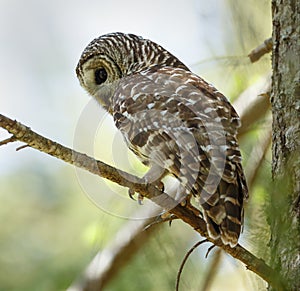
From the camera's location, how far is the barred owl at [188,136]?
93.5 inches

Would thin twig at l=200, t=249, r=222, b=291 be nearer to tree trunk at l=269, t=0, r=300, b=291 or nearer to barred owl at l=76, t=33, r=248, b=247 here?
barred owl at l=76, t=33, r=248, b=247

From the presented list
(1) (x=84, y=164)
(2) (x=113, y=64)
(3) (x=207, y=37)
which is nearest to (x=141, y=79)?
(3) (x=207, y=37)

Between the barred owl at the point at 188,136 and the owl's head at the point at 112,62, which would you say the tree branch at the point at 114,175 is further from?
the owl's head at the point at 112,62

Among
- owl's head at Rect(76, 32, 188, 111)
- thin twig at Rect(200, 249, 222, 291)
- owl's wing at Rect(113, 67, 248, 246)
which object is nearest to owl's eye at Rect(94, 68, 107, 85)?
owl's head at Rect(76, 32, 188, 111)

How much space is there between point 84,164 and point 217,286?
1.43 metres

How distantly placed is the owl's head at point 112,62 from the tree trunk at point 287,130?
1.39m

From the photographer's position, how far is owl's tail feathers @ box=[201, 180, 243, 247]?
2.28 m

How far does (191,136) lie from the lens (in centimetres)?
261

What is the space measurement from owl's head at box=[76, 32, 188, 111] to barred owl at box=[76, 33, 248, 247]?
0.31 feet

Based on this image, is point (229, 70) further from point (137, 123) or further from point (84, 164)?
point (84, 164)

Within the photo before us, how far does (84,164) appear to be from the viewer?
7.05 ft

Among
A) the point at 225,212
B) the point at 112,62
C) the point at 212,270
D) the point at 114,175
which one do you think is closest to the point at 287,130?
the point at 225,212

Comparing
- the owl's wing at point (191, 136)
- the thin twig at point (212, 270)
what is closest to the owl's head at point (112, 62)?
the owl's wing at point (191, 136)

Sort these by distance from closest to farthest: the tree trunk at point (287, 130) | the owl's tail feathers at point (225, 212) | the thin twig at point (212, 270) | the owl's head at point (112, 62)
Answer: the tree trunk at point (287, 130)
the owl's tail feathers at point (225, 212)
the thin twig at point (212, 270)
the owl's head at point (112, 62)
